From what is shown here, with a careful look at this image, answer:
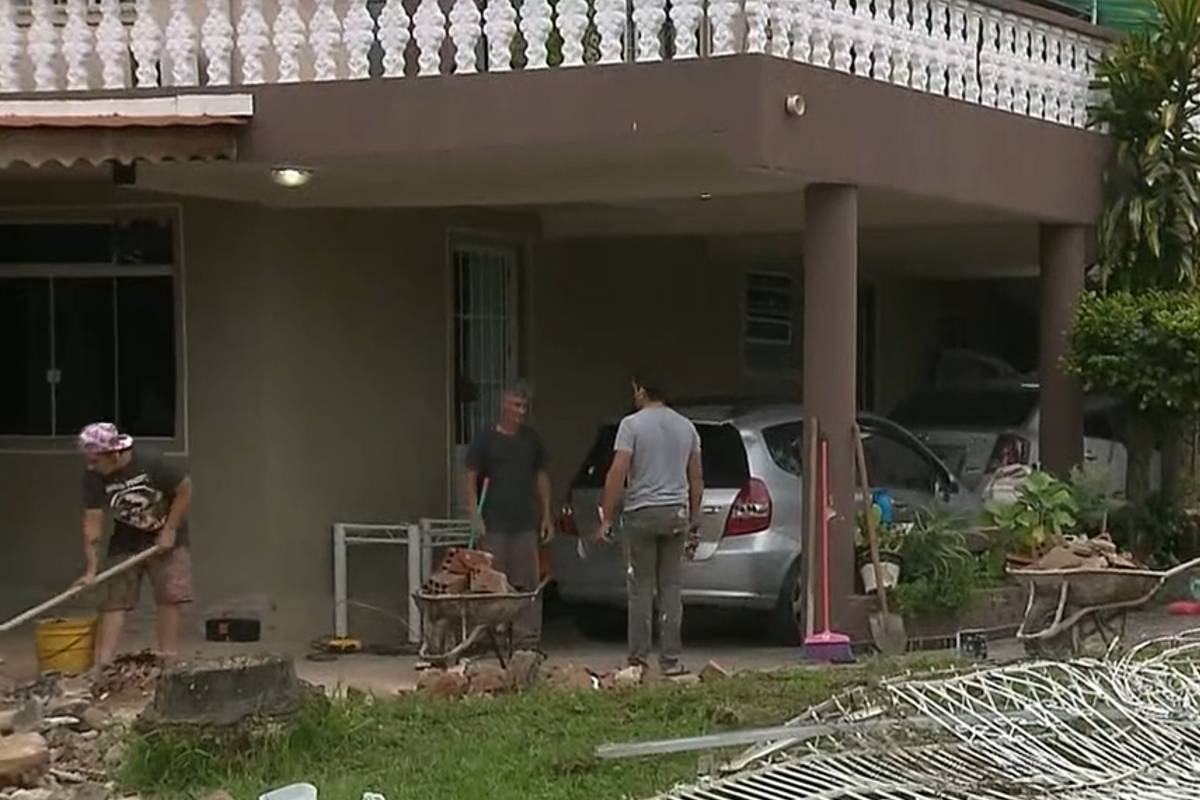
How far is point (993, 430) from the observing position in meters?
14.3

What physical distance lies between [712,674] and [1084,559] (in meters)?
1.87

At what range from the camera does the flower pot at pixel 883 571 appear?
35.0ft

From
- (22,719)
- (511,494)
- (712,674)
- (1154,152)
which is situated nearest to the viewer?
(22,719)

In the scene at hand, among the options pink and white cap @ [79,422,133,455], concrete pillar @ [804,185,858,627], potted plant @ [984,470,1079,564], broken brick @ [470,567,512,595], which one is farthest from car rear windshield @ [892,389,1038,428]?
pink and white cap @ [79,422,133,455]

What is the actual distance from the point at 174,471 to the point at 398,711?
228cm

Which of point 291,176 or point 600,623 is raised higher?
point 291,176

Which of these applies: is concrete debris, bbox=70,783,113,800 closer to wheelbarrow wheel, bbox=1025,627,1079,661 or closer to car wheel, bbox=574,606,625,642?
wheelbarrow wheel, bbox=1025,627,1079,661

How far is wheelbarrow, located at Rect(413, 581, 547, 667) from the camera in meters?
Answer: 9.84

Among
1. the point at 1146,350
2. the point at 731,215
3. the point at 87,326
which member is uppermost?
the point at 731,215

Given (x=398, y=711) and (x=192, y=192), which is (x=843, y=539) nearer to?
(x=398, y=711)

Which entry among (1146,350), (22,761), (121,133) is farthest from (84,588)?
(1146,350)

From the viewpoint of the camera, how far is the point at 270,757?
7.68 metres

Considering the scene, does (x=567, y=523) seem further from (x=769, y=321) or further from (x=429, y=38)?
(x=769, y=321)

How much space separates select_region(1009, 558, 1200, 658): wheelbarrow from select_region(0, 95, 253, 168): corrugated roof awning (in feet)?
15.1
